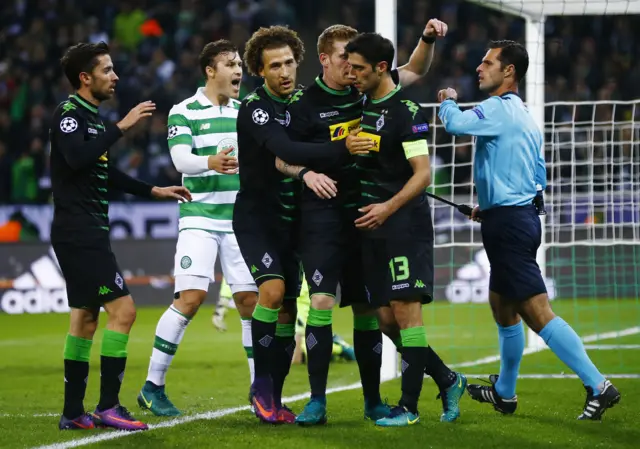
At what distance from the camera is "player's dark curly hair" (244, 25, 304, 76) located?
239 inches

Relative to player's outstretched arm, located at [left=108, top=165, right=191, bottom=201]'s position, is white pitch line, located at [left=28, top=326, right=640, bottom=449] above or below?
below

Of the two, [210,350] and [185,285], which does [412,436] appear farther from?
[210,350]

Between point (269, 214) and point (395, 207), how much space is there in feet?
2.52

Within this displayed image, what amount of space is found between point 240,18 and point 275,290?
15246mm

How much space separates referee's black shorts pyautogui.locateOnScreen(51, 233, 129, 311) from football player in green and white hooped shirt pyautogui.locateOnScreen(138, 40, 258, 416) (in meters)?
1.09

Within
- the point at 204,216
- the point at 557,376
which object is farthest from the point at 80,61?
the point at 557,376

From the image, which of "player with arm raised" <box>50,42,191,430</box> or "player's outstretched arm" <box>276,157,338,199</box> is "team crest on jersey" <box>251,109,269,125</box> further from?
"player with arm raised" <box>50,42,191,430</box>

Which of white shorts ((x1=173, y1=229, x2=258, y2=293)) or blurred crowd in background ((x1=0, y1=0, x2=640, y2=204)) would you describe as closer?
white shorts ((x1=173, y1=229, x2=258, y2=293))

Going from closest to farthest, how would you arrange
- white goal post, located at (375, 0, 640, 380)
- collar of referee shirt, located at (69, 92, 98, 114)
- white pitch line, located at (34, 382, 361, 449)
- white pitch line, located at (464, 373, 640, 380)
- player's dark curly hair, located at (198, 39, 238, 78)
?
white pitch line, located at (34, 382, 361, 449) → collar of referee shirt, located at (69, 92, 98, 114) → player's dark curly hair, located at (198, 39, 238, 78) → white pitch line, located at (464, 373, 640, 380) → white goal post, located at (375, 0, 640, 380)

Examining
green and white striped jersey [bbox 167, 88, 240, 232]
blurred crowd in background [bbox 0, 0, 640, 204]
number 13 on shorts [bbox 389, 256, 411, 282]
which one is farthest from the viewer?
blurred crowd in background [bbox 0, 0, 640, 204]

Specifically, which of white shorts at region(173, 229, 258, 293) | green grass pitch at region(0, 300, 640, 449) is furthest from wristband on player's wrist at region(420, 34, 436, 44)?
green grass pitch at region(0, 300, 640, 449)

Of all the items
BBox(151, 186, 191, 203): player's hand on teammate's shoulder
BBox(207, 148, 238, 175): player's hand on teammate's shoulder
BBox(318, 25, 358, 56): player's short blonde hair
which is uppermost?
BBox(318, 25, 358, 56): player's short blonde hair

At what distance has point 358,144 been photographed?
5.62 m

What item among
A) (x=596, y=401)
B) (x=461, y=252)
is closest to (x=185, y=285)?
(x=596, y=401)
